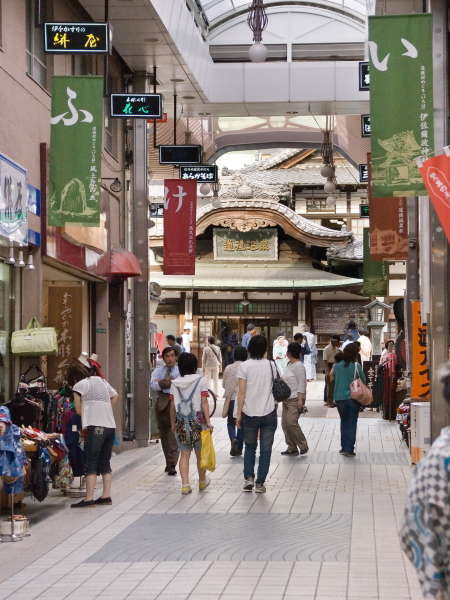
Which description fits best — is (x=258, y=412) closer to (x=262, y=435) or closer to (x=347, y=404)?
(x=262, y=435)

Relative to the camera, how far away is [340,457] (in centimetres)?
1791

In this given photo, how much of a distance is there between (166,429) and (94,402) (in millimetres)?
3396

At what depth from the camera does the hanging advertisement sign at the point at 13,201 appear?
12.4m

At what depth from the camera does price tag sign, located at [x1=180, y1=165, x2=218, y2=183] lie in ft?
78.1

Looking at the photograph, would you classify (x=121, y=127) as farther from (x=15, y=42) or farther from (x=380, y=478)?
(x=380, y=478)

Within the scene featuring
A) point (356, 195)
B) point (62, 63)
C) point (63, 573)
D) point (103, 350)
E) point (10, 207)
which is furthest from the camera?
point (356, 195)

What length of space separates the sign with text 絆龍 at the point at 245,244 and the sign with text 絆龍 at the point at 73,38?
32.6 meters

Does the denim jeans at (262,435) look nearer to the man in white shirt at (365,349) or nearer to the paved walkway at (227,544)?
the paved walkway at (227,544)

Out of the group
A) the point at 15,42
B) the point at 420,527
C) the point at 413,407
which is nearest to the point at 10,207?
the point at 15,42

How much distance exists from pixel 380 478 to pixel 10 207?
6021 millimetres

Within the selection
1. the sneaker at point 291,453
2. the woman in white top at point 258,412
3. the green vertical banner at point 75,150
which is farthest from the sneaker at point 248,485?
the sneaker at point 291,453

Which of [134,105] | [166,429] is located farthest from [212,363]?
[166,429]

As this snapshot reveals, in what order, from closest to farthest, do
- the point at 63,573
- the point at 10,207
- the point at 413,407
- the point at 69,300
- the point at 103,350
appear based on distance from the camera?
the point at 63,573, the point at 10,207, the point at 413,407, the point at 69,300, the point at 103,350

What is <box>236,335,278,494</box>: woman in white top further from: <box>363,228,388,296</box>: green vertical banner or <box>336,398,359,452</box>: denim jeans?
<box>363,228,388,296</box>: green vertical banner
